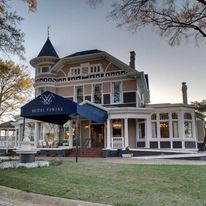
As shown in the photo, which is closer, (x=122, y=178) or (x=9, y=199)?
(x=9, y=199)

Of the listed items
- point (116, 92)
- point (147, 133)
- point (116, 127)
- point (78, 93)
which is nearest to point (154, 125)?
point (147, 133)

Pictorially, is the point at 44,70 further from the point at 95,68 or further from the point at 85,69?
the point at 95,68

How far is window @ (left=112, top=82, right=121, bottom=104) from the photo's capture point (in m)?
22.1

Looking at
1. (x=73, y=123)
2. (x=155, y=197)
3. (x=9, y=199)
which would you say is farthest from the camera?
(x=73, y=123)

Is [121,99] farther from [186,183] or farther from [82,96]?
[186,183]

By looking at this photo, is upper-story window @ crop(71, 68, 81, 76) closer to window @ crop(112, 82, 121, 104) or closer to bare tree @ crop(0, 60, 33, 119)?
window @ crop(112, 82, 121, 104)

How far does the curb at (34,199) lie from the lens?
5.51 meters

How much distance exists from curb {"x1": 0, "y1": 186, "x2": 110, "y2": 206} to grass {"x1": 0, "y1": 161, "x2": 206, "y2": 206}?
0.21 m

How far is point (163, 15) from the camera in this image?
25.4 feet

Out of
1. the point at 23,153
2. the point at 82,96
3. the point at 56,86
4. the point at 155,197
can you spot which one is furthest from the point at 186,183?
the point at 56,86

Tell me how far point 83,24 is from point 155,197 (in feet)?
33.8

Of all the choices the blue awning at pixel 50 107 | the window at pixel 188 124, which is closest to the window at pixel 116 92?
the window at pixel 188 124

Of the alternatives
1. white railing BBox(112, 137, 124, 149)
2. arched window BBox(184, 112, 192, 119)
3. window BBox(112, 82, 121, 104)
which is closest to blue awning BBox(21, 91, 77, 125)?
white railing BBox(112, 137, 124, 149)

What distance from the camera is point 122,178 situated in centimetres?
769
